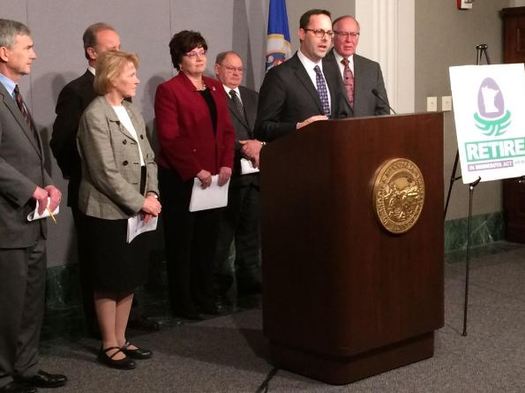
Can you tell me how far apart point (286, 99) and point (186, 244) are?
104cm

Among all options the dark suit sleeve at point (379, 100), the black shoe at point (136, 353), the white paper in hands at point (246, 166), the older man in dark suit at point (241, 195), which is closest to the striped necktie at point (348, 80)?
the dark suit sleeve at point (379, 100)

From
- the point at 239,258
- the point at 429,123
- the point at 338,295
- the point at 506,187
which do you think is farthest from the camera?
the point at 506,187

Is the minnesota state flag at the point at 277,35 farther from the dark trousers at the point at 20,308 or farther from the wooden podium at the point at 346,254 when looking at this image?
the dark trousers at the point at 20,308

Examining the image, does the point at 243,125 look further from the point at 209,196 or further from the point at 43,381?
the point at 43,381

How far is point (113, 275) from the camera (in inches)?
151

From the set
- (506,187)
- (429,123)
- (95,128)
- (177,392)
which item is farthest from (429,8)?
(177,392)

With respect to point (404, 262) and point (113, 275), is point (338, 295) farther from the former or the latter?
point (113, 275)

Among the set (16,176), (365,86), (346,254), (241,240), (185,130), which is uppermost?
(365,86)

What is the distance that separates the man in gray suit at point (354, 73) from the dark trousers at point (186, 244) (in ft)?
3.16

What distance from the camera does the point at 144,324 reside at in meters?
4.51

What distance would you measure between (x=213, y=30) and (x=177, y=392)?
107 inches

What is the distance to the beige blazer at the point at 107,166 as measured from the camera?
149 inches

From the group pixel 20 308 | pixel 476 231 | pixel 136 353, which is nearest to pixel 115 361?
pixel 136 353

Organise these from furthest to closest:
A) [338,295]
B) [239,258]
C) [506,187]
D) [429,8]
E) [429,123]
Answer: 1. [506,187]
2. [429,8]
3. [239,258]
4. [429,123]
5. [338,295]
